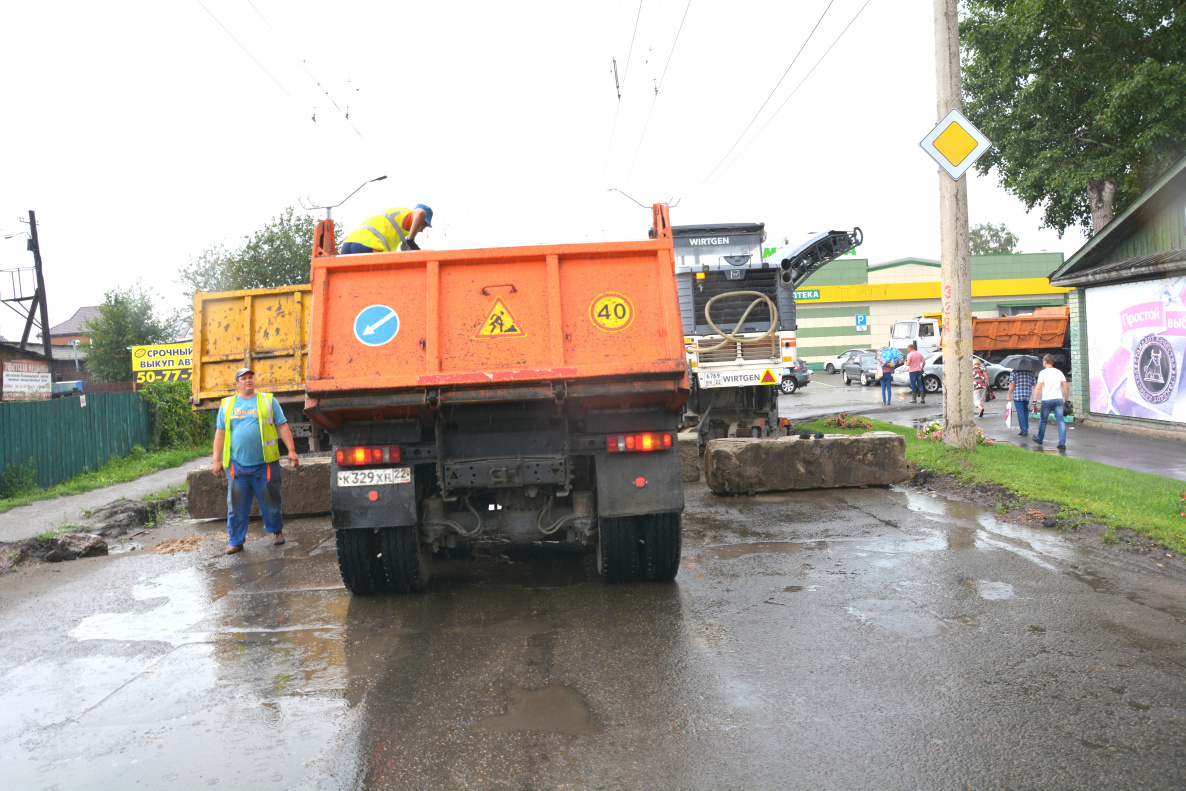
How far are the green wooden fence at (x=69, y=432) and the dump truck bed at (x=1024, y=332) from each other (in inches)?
1142

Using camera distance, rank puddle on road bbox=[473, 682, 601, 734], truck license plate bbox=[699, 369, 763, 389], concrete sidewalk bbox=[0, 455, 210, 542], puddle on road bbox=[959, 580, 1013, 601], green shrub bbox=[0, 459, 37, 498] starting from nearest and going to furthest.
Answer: puddle on road bbox=[473, 682, 601, 734] < puddle on road bbox=[959, 580, 1013, 601] < concrete sidewalk bbox=[0, 455, 210, 542] < green shrub bbox=[0, 459, 37, 498] < truck license plate bbox=[699, 369, 763, 389]

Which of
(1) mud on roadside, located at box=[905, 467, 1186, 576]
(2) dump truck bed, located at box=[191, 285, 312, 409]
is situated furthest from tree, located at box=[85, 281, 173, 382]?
(1) mud on roadside, located at box=[905, 467, 1186, 576]

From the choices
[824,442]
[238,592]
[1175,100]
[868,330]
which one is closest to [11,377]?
[238,592]

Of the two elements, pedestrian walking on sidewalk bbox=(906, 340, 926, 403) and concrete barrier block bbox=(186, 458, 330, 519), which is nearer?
concrete barrier block bbox=(186, 458, 330, 519)

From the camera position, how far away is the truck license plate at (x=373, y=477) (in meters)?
5.77

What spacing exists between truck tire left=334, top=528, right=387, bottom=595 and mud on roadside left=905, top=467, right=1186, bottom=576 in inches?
231

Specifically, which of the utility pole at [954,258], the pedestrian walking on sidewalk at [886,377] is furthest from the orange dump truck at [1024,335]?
the utility pole at [954,258]

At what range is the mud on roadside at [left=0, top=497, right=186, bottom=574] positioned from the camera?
337 inches

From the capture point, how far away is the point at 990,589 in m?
5.87

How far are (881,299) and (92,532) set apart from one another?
57.6 m

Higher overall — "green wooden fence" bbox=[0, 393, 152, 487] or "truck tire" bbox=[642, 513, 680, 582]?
"green wooden fence" bbox=[0, 393, 152, 487]

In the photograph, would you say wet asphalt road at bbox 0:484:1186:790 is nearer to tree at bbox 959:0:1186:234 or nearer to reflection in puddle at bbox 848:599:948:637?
reflection in puddle at bbox 848:599:948:637

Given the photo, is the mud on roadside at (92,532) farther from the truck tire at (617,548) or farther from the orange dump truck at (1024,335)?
the orange dump truck at (1024,335)

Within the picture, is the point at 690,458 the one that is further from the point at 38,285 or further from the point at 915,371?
the point at 38,285
